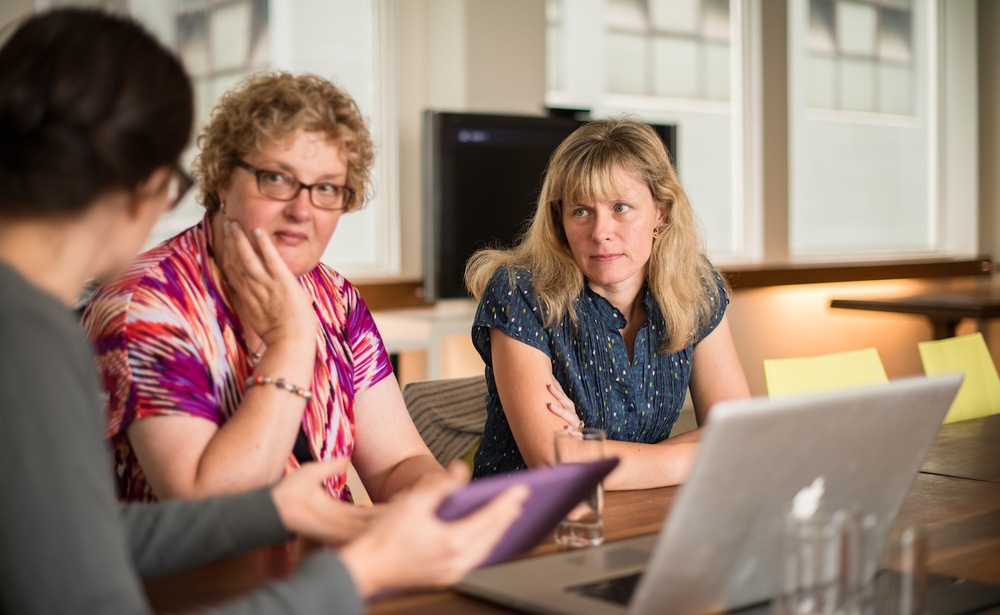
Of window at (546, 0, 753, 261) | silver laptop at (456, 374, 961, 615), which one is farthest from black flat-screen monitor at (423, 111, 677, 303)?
silver laptop at (456, 374, 961, 615)

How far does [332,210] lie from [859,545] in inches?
37.0

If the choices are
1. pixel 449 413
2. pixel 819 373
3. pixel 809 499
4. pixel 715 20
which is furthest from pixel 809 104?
pixel 809 499

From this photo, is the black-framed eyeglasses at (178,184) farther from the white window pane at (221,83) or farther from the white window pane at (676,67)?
the white window pane at (676,67)

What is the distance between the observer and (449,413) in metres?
2.38

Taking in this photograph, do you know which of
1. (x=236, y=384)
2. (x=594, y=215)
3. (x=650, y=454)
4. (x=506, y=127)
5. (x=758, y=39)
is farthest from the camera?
(x=758, y=39)

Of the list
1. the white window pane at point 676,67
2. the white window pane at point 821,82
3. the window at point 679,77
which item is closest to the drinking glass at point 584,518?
the window at point 679,77

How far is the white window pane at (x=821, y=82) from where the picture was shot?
6359 mm

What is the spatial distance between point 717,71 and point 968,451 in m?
4.17

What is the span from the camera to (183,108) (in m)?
1.00

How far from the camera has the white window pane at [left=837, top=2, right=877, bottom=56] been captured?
6500 mm

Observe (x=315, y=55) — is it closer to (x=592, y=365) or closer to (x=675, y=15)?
(x=675, y=15)

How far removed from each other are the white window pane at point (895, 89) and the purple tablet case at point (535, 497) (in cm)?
618

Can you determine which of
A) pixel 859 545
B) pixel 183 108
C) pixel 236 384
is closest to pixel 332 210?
pixel 236 384

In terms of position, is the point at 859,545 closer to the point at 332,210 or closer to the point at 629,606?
the point at 629,606
